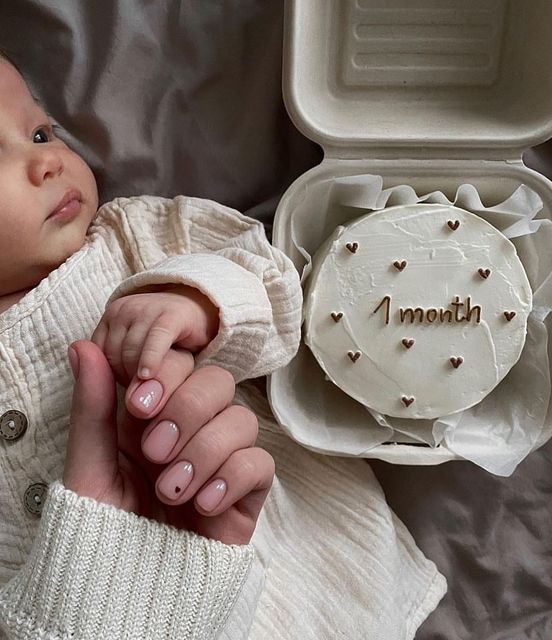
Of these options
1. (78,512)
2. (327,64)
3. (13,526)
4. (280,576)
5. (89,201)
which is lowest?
(280,576)

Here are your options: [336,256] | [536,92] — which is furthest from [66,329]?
[536,92]

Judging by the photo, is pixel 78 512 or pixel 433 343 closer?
pixel 78 512

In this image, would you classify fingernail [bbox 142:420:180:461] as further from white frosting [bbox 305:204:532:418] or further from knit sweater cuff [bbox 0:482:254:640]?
white frosting [bbox 305:204:532:418]

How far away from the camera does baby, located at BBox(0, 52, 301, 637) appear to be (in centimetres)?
58

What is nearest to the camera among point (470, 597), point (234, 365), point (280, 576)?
point (234, 365)

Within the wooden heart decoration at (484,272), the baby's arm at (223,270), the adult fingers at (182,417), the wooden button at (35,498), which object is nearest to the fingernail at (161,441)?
the adult fingers at (182,417)

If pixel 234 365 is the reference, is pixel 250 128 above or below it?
above

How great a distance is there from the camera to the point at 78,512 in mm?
590

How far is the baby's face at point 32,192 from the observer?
0.71m

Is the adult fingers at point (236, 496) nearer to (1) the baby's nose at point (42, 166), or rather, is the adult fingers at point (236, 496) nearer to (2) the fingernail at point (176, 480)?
(2) the fingernail at point (176, 480)

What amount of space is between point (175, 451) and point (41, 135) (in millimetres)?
404

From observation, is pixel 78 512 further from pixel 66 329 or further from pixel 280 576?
pixel 280 576

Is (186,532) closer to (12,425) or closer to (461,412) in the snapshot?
(12,425)

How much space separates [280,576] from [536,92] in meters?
0.60
